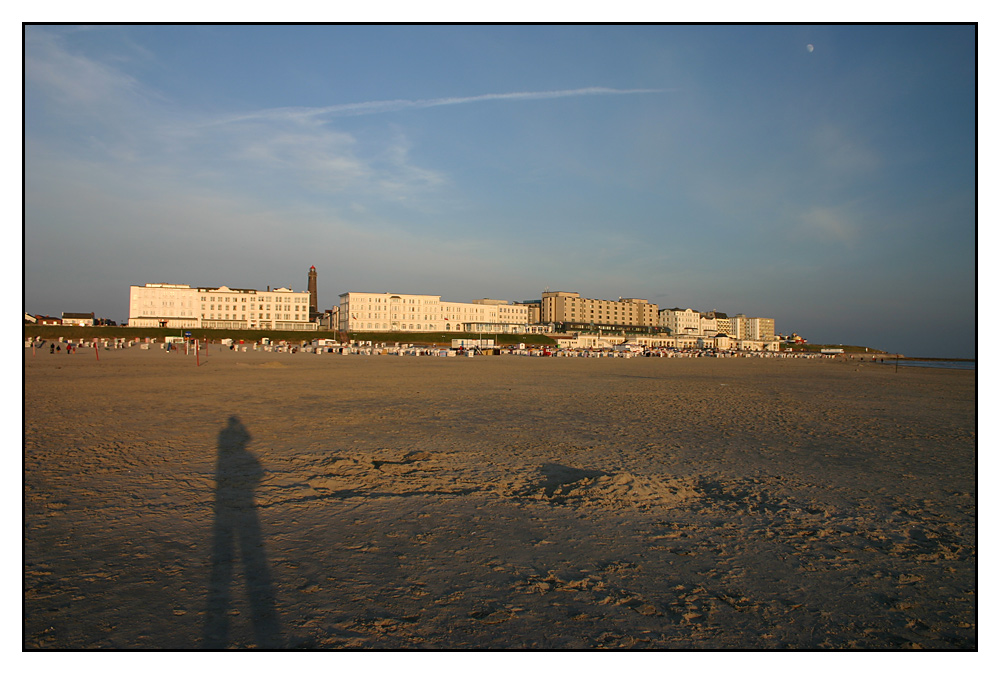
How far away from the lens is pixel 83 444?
8.76 metres

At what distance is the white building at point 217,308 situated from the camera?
113 m

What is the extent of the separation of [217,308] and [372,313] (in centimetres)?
3346

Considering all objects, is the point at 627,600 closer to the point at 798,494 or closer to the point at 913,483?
→ the point at 798,494

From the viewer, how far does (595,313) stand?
16725 centimetres

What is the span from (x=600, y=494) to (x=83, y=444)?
8431 mm

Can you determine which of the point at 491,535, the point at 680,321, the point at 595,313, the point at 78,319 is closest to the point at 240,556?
the point at 491,535

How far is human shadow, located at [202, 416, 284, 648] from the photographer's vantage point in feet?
11.2

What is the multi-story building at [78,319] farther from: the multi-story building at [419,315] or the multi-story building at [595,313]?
the multi-story building at [595,313]

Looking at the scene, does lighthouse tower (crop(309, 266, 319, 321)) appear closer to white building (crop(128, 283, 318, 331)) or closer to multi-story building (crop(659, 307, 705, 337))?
white building (crop(128, 283, 318, 331))

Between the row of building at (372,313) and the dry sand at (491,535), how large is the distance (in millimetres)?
117322

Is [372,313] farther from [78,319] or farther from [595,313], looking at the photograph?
[595,313]

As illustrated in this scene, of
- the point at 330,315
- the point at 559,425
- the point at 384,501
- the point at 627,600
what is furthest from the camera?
the point at 330,315

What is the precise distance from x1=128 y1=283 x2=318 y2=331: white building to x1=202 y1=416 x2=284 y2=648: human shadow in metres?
120

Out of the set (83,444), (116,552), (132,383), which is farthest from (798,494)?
(132,383)
